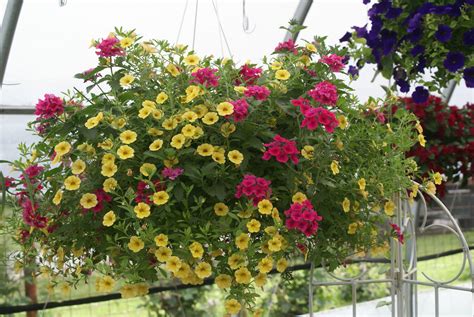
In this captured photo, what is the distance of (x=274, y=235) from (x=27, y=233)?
58 centimetres

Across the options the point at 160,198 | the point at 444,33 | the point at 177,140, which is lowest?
the point at 160,198

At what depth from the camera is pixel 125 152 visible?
145 cm

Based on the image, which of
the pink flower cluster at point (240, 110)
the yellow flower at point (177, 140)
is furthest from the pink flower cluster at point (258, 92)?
the yellow flower at point (177, 140)

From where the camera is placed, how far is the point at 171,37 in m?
2.96

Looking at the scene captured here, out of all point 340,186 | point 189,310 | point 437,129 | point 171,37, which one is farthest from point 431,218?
point 340,186

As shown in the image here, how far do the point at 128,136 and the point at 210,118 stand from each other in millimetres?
161

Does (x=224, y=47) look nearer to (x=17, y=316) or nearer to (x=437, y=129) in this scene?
(x=437, y=129)

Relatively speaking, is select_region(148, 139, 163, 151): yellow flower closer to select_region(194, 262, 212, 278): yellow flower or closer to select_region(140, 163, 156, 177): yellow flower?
select_region(140, 163, 156, 177): yellow flower

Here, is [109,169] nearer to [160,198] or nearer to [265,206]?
[160,198]

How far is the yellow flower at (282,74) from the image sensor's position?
154 centimetres

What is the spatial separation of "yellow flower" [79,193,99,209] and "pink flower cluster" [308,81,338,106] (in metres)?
0.47

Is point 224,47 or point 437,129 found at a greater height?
point 224,47

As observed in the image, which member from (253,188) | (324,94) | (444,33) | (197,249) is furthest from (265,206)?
(444,33)

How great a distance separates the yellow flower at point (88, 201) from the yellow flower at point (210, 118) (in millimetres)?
260
